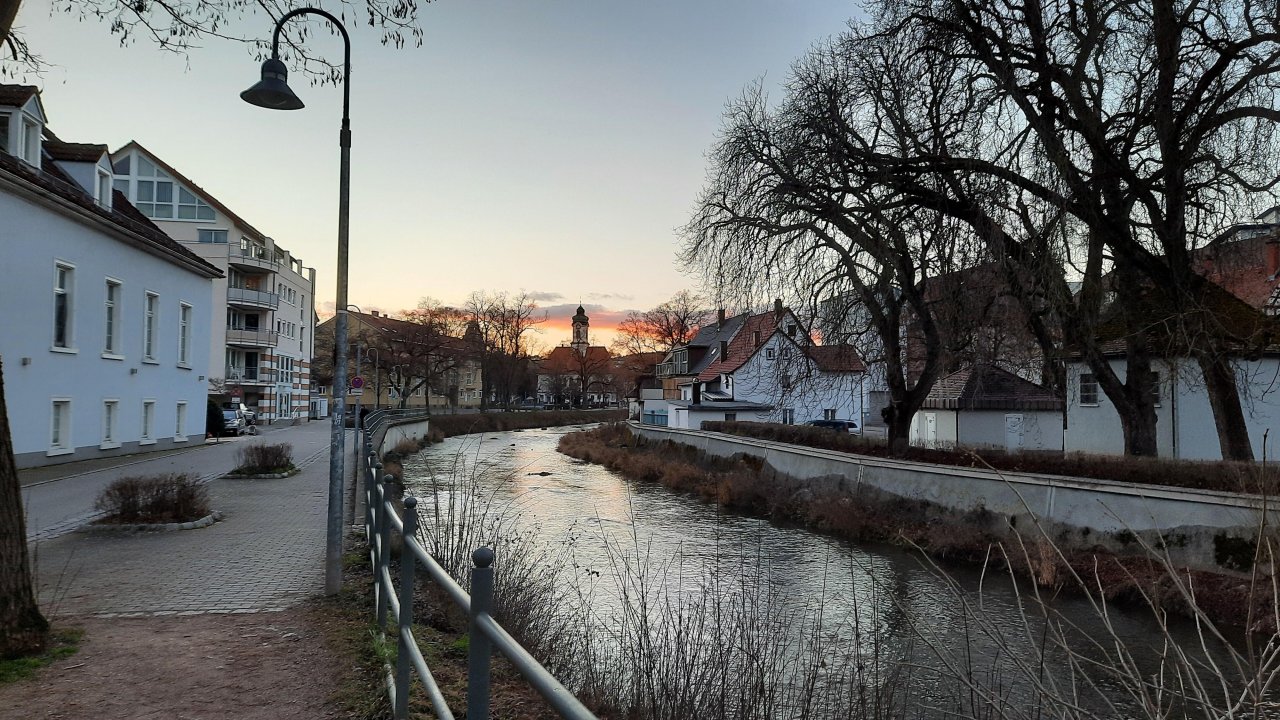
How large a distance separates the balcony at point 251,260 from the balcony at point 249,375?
6.17 meters

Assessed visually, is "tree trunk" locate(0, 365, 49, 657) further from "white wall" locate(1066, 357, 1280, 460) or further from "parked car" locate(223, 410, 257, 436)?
→ "parked car" locate(223, 410, 257, 436)

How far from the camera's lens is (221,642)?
19.4ft

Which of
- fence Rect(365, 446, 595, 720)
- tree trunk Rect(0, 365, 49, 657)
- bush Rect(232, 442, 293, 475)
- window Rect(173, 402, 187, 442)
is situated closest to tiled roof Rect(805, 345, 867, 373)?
bush Rect(232, 442, 293, 475)

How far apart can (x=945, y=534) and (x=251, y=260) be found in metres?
47.7

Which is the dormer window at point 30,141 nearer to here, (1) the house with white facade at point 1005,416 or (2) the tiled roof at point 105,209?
(2) the tiled roof at point 105,209

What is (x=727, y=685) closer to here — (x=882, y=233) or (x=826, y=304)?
(x=882, y=233)

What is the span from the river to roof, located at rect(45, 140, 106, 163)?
39.2 ft

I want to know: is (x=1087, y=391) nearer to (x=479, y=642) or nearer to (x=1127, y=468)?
(x=1127, y=468)

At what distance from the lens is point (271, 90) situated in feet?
24.1

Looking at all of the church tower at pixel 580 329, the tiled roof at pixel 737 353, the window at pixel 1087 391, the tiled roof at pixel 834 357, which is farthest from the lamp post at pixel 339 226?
the church tower at pixel 580 329

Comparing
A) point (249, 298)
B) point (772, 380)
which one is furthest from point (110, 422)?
point (249, 298)

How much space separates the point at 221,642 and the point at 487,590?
4553mm

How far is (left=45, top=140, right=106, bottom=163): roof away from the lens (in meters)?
21.8

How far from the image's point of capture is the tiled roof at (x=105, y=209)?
1714cm
